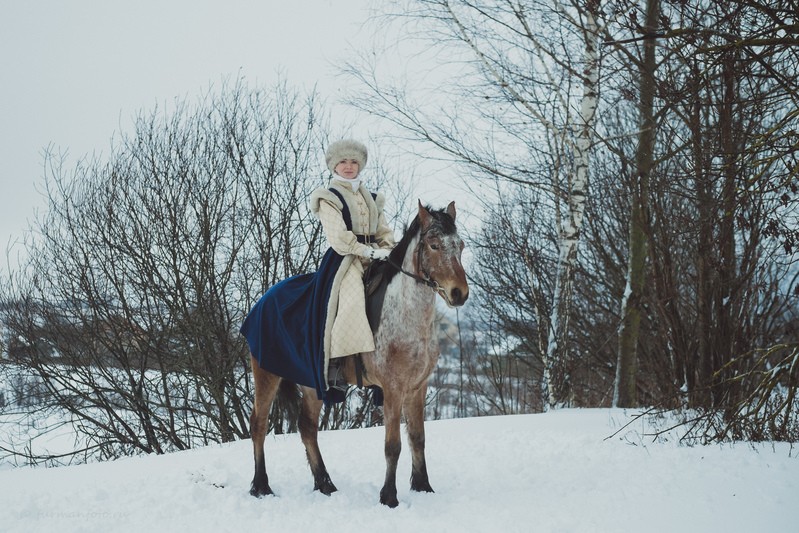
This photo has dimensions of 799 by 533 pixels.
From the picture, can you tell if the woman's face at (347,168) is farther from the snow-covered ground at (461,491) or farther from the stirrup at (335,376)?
the snow-covered ground at (461,491)

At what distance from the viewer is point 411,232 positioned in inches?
187

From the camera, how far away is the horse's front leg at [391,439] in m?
4.66

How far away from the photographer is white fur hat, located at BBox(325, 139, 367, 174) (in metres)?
5.25

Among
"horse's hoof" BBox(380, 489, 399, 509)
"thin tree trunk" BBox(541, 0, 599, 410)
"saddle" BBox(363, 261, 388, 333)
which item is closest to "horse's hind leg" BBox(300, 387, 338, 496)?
"horse's hoof" BBox(380, 489, 399, 509)

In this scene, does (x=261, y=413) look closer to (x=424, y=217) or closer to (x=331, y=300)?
(x=331, y=300)

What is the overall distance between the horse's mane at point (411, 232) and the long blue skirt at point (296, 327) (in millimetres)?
467

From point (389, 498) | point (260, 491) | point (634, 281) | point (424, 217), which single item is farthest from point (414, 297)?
point (634, 281)

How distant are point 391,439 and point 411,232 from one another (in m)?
1.45

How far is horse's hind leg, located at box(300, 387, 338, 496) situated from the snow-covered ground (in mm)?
151

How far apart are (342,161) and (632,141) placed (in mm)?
11671

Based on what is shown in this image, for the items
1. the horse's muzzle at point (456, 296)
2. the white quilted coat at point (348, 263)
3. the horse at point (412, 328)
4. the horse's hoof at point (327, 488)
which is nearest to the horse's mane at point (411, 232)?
the horse at point (412, 328)

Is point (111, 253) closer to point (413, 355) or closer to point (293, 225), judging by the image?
point (293, 225)

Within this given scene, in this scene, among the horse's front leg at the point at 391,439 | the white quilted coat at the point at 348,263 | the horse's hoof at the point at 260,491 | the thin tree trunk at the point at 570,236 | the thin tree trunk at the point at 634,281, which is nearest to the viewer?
the horse's front leg at the point at 391,439

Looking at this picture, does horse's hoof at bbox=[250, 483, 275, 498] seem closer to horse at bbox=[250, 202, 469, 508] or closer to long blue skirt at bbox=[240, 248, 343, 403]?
horse at bbox=[250, 202, 469, 508]
